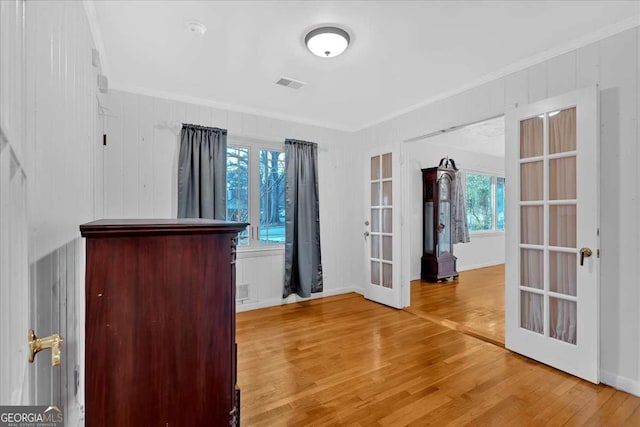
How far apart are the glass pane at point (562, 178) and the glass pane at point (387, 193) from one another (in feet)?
5.99

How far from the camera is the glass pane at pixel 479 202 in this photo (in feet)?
21.5

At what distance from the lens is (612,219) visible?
224 centimetres

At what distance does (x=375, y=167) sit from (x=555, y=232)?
2311mm

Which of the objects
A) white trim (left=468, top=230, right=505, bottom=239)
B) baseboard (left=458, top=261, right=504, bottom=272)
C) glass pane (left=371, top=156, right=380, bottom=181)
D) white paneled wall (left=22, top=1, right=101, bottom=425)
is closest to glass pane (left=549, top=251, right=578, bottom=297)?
glass pane (left=371, top=156, right=380, bottom=181)

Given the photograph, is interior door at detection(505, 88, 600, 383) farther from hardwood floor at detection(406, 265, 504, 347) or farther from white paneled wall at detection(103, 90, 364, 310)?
white paneled wall at detection(103, 90, 364, 310)

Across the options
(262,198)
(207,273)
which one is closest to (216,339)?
(207,273)

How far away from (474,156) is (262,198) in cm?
483

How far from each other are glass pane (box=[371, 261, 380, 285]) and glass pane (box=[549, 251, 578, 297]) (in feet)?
6.85

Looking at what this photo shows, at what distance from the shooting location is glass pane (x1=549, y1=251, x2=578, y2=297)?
2.38m

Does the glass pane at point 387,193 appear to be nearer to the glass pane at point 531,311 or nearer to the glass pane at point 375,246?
the glass pane at point 375,246

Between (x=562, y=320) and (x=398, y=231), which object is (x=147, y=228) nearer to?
(x=562, y=320)

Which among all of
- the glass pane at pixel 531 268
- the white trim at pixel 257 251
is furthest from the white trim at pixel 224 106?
the glass pane at pixel 531 268

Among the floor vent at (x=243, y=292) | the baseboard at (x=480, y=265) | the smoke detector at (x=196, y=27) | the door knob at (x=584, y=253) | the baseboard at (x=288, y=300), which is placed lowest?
→ the baseboard at (x=288, y=300)

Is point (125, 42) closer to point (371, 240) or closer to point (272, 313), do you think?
point (272, 313)
